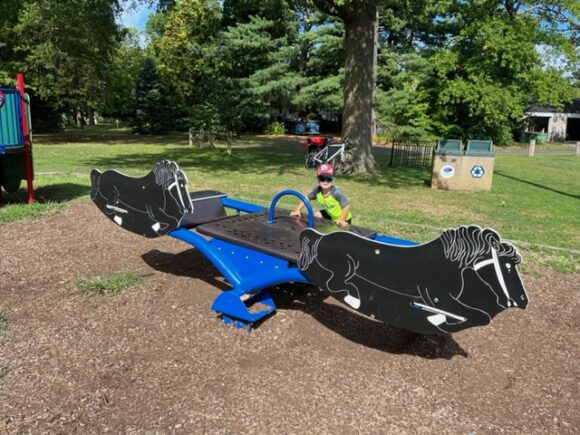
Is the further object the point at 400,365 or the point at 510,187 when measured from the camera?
the point at 510,187

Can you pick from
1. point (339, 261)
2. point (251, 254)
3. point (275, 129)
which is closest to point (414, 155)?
point (251, 254)

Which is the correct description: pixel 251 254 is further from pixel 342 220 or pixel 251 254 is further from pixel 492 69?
pixel 492 69

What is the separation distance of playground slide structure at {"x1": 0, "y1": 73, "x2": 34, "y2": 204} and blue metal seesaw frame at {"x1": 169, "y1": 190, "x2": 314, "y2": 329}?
479 cm

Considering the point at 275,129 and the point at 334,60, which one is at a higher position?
the point at 334,60

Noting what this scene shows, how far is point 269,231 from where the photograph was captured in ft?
14.0

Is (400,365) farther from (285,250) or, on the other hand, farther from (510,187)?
(510,187)

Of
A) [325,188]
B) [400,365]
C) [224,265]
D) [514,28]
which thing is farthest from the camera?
[514,28]

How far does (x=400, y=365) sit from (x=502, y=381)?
2.08 feet

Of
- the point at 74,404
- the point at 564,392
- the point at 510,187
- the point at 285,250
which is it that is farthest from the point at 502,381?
the point at 510,187

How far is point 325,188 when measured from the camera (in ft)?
15.8

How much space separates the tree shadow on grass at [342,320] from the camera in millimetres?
3697

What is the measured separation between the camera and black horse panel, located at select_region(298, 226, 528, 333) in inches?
105

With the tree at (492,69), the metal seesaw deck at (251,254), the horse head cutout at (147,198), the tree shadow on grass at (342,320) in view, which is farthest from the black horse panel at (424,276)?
the tree at (492,69)

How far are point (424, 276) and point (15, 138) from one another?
6938 mm
